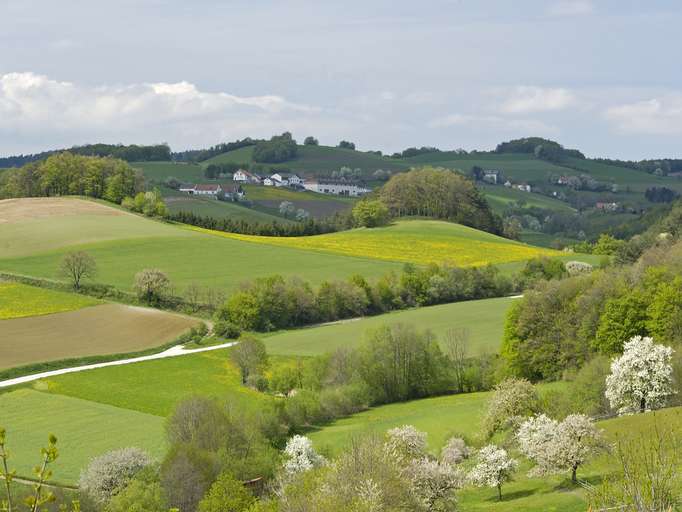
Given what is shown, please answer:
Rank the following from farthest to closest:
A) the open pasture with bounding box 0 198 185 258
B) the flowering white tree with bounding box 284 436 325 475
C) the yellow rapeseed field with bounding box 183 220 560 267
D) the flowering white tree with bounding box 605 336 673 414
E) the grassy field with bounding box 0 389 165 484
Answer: the yellow rapeseed field with bounding box 183 220 560 267
the open pasture with bounding box 0 198 185 258
the flowering white tree with bounding box 605 336 673 414
the grassy field with bounding box 0 389 165 484
the flowering white tree with bounding box 284 436 325 475

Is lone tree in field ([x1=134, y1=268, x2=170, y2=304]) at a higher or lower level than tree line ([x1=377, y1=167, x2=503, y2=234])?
lower

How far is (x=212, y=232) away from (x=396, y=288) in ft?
135

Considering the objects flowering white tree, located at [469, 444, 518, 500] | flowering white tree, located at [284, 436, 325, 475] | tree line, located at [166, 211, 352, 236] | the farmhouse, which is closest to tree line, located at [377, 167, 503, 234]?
tree line, located at [166, 211, 352, 236]

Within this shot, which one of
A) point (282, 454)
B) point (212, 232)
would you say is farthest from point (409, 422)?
point (212, 232)

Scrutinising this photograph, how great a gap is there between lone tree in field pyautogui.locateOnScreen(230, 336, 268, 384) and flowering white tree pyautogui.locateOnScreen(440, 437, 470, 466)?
22.6m

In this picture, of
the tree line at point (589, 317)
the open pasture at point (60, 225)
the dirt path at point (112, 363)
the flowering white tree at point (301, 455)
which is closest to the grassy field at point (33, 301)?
the dirt path at point (112, 363)

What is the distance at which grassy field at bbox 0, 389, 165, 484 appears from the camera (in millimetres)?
45938

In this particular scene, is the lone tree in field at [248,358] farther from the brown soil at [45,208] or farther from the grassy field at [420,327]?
the brown soil at [45,208]

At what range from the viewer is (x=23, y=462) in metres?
45.1

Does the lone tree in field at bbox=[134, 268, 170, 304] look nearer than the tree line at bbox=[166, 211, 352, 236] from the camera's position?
Yes

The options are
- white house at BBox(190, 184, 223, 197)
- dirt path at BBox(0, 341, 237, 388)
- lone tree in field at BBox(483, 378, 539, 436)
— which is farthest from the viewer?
white house at BBox(190, 184, 223, 197)

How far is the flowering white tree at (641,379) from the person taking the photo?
46750 millimetres

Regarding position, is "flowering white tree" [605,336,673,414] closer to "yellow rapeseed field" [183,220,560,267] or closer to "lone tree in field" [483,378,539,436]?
"lone tree in field" [483,378,539,436]

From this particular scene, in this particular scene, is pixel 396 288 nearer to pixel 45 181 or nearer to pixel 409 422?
pixel 409 422
